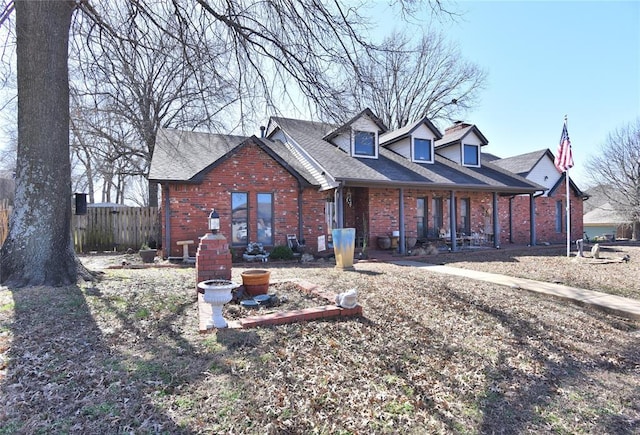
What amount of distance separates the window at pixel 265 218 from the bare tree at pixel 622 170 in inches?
1074

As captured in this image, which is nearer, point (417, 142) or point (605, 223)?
point (417, 142)

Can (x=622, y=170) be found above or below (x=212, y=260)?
above

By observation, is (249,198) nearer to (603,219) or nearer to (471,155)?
(471,155)

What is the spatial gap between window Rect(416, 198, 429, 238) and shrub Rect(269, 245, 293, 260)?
664 centimetres

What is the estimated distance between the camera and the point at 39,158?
559 centimetres

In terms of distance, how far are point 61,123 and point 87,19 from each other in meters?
2.64

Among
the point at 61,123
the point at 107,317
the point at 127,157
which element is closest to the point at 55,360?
the point at 107,317

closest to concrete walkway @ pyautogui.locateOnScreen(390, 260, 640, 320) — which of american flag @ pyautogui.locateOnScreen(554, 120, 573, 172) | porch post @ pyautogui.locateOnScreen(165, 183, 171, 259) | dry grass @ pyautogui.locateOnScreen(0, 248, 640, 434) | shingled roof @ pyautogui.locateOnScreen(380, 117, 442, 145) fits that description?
dry grass @ pyautogui.locateOnScreen(0, 248, 640, 434)

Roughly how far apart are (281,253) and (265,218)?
5.38 ft

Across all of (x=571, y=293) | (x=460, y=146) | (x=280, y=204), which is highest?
(x=460, y=146)

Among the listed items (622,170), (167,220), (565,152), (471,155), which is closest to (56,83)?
(167,220)

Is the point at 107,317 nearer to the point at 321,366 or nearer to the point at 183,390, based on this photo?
the point at 183,390

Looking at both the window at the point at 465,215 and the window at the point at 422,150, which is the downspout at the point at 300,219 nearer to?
the window at the point at 422,150

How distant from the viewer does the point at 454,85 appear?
1116 inches
